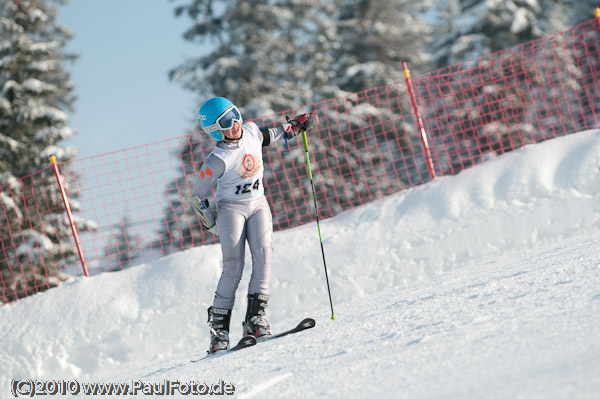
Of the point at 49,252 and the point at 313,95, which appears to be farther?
the point at 313,95

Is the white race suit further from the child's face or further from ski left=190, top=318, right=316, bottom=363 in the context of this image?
ski left=190, top=318, right=316, bottom=363

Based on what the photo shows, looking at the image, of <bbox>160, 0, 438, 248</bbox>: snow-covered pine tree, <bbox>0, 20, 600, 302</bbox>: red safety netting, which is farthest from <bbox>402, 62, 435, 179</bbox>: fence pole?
<bbox>160, 0, 438, 248</bbox>: snow-covered pine tree

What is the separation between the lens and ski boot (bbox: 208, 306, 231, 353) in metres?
4.09

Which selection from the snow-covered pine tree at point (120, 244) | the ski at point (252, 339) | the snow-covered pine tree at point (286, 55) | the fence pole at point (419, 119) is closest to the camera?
the ski at point (252, 339)

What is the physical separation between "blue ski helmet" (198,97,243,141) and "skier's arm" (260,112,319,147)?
390 mm

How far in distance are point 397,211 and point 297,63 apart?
1556 cm

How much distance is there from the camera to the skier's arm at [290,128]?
4430mm

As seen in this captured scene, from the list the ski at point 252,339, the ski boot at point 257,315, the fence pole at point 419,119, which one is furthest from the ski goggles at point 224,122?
the fence pole at point 419,119

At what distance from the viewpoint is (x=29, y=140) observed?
50.3 ft

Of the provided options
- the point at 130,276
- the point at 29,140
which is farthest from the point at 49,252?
the point at 130,276

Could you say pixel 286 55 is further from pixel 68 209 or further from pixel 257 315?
pixel 257 315

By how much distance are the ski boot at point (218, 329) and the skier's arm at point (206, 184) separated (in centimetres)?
56

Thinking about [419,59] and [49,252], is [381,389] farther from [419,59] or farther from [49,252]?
[419,59]

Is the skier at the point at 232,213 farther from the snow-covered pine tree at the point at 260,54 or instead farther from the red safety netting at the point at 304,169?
the snow-covered pine tree at the point at 260,54
